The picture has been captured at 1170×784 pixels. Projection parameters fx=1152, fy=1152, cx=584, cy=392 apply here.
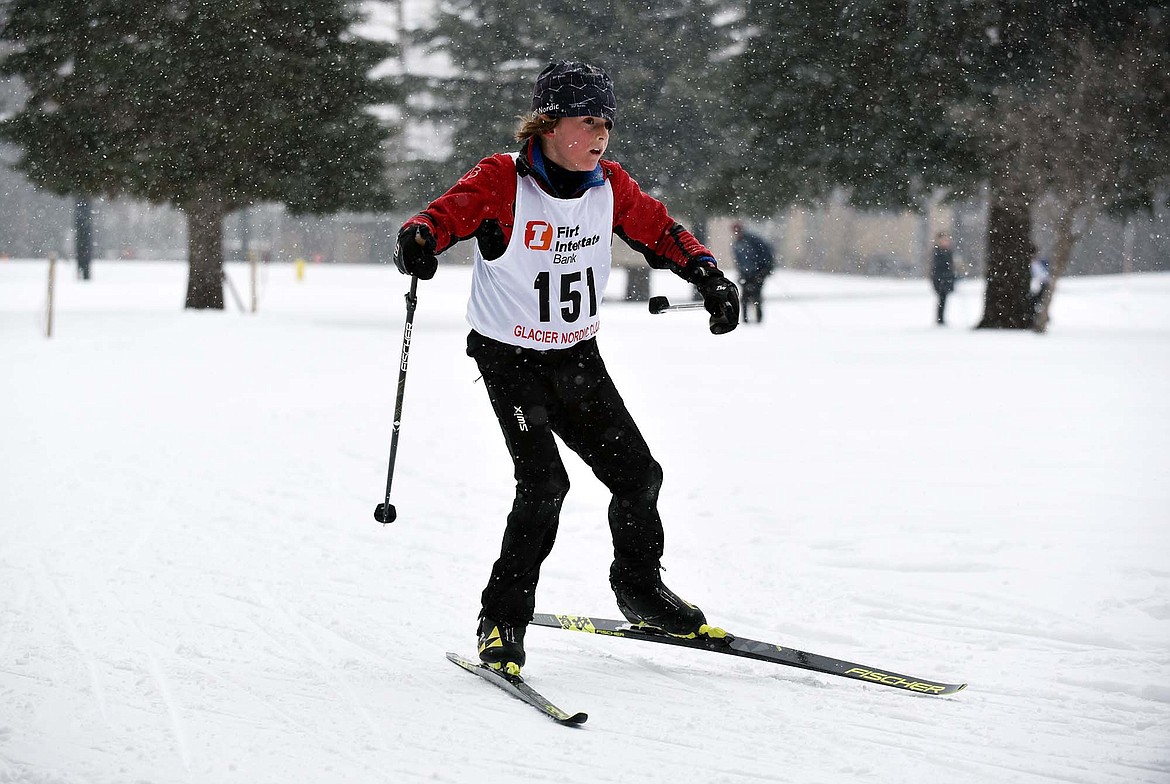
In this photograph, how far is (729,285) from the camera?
4.14 meters

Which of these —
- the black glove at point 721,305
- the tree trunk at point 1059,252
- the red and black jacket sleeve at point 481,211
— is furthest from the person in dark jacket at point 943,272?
the red and black jacket sleeve at point 481,211

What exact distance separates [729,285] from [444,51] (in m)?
28.9

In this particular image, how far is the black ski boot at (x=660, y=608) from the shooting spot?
411 cm

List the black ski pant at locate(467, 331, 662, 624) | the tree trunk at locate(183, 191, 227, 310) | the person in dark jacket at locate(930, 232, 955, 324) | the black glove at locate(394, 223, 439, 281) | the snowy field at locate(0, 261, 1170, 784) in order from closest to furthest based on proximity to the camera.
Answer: the snowy field at locate(0, 261, 1170, 784)
the black glove at locate(394, 223, 439, 281)
the black ski pant at locate(467, 331, 662, 624)
the tree trunk at locate(183, 191, 227, 310)
the person in dark jacket at locate(930, 232, 955, 324)

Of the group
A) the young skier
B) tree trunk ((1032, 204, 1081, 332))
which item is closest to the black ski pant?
the young skier

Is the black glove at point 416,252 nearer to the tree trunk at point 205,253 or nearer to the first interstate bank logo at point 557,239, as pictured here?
the first interstate bank logo at point 557,239

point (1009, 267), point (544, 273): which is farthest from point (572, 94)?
point (1009, 267)

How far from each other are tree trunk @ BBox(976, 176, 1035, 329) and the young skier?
57.4 feet

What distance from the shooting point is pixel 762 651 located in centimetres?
402

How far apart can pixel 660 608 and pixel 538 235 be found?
4.55 feet

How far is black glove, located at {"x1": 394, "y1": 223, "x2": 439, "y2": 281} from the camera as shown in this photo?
366 centimetres

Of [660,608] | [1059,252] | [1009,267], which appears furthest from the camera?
[1009,267]

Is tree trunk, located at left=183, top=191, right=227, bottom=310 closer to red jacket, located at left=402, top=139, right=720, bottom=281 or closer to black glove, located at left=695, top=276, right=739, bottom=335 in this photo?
red jacket, located at left=402, top=139, right=720, bottom=281

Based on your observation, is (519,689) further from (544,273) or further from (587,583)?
(587,583)
